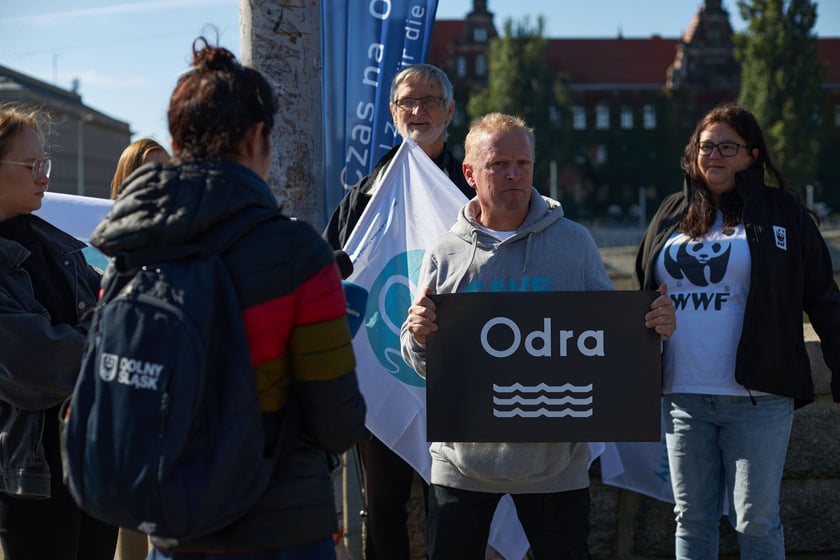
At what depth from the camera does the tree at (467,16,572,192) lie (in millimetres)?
61906

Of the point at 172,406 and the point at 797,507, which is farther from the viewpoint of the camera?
the point at 797,507

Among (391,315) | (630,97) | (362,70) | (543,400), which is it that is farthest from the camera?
(630,97)

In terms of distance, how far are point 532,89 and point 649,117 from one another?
1725 centimetres

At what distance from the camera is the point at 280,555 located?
2.13m

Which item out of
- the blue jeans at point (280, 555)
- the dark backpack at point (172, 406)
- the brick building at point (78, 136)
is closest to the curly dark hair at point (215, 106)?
the dark backpack at point (172, 406)

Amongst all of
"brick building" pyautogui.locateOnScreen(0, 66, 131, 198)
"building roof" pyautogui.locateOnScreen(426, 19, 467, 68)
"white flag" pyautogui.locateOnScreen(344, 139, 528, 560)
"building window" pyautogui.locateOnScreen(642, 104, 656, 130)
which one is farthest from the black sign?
"building roof" pyautogui.locateOnScreen(426, 19, 467, 68)

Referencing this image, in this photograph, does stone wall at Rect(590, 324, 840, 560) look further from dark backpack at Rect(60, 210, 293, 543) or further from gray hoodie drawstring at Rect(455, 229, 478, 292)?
dark backpack at Rect(60, 210, 293, 543)

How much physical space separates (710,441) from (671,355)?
1.18 feet

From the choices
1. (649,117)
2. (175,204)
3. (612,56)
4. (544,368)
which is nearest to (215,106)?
(175,204)

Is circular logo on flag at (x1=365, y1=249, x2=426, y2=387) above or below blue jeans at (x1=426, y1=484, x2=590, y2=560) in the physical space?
above

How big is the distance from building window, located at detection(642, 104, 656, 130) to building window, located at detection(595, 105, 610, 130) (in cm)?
312

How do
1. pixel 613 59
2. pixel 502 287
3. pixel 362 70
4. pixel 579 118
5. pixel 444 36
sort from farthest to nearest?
pixel 444 36, pixel 613 59, pixel 579 118, pixel 362 70, pixel 502 287

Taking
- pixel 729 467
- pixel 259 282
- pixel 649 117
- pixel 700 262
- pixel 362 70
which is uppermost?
pixel 649 117

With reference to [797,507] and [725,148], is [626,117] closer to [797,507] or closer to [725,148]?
[797,507]
